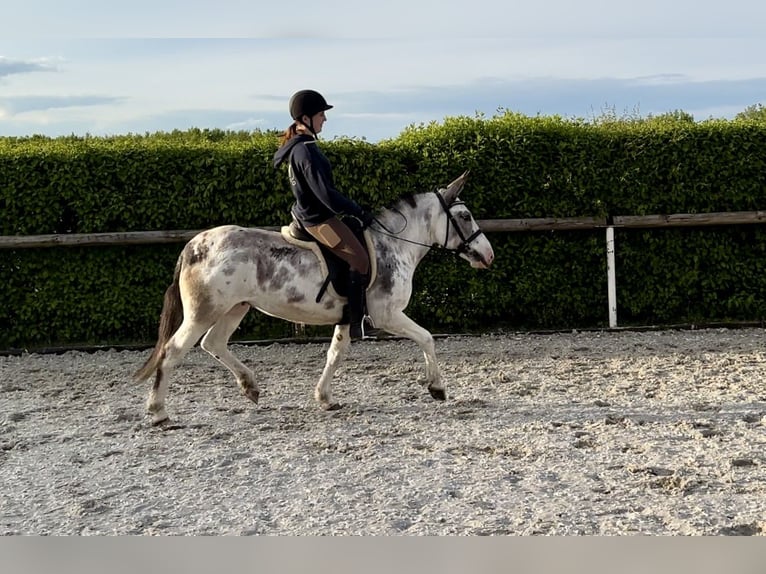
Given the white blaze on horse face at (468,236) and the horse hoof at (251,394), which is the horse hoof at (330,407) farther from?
the white blaze on horse face at (468,236)

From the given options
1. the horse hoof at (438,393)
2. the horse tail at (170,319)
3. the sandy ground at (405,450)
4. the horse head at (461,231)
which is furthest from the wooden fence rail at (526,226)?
the horse hoof at (438,393)

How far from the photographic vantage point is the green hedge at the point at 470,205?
404 inches

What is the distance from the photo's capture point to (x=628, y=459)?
17.0ft

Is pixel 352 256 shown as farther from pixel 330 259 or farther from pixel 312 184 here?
pixel 312 184

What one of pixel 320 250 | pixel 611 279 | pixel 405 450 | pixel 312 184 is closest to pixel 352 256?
pixel 320 250

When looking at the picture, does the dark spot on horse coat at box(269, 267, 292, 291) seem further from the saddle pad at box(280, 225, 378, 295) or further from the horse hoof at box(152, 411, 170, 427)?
the horse hoof at box(152, 411, 170, 427)

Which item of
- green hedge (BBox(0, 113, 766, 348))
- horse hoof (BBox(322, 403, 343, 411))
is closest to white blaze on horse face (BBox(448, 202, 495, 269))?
horse hoof (BBox(322, 403, 343, 411))

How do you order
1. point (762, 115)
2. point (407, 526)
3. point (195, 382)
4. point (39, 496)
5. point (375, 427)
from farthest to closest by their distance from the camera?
point (762, 115) → point (195, 382) → point (375, 427) → point (39, 496) → point (407, 526)

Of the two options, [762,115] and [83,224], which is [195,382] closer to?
[83,224]

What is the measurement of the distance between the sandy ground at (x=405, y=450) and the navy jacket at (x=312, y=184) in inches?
65.1

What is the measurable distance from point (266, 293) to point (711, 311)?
7065mm

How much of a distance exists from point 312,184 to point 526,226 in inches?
199

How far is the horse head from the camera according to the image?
691 centimetres

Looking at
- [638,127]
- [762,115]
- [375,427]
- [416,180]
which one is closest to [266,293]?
[375,427]
